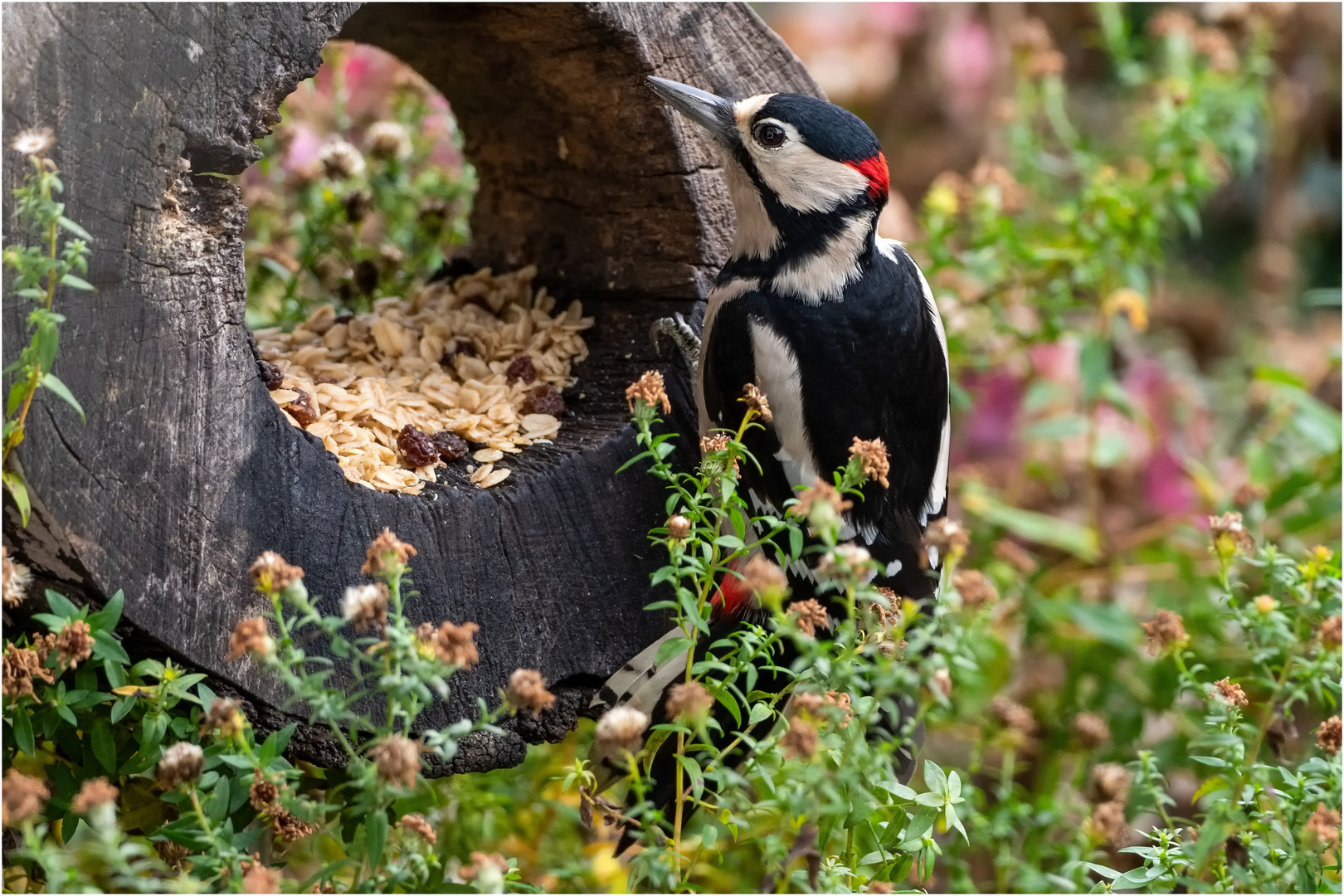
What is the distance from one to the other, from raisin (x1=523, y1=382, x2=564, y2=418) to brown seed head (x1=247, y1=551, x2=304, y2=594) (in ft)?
2.64

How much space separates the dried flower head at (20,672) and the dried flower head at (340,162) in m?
1.20

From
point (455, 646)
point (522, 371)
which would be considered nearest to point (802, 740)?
point (455, 646)

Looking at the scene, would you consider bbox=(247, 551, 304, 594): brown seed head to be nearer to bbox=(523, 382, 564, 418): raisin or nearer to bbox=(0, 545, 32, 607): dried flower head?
bbox=(0, 545, 32, 607): dried flower head

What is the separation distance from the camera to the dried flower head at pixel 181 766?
1.18m

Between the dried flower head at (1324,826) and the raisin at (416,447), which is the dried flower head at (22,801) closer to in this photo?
the raisin at (416,447)

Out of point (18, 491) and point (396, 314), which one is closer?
point (18, 491)

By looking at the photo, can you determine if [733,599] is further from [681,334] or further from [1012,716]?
[1012,716]

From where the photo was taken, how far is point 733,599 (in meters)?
1.76

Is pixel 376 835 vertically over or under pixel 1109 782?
over

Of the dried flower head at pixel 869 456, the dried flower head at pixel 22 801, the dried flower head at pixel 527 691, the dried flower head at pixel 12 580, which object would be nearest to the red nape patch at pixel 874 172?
the dried flower head at pixel 869 456

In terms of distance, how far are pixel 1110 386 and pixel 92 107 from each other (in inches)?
79.3

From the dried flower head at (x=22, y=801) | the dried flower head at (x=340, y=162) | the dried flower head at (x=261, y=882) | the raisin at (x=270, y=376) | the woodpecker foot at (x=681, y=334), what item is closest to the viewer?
the dried flower head at (x=22, y=801)

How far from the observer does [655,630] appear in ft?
A: 5.86

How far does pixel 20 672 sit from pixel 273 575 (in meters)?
0.34
